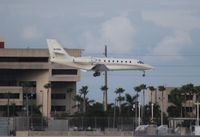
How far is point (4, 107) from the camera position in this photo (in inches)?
7367

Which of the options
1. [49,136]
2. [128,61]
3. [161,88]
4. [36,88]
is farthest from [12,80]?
[49,136]

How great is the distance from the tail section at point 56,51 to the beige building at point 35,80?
55708 mm

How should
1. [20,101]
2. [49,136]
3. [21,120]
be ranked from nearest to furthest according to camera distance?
[49,136], [21,120], [20,101]

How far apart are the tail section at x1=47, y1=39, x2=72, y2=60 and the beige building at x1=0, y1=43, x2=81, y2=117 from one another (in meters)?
55.7

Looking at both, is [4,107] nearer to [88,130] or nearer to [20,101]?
[20,101]

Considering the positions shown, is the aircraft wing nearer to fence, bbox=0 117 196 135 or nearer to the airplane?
the airplane

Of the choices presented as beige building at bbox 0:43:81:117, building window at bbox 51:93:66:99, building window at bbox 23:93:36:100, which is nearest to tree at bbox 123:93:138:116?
beige building at bbox 0:43:81:117

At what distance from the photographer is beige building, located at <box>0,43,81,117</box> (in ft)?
615

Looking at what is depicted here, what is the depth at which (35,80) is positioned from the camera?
19462cm

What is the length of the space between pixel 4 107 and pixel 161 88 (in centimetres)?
4029

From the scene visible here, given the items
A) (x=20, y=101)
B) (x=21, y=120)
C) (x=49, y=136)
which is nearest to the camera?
(x=49, y=136)

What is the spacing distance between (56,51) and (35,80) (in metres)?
71.3

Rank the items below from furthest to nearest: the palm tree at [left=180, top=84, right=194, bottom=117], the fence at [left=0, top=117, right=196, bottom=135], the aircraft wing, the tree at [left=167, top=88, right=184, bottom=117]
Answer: the palm tree at [left=180, top=84, right=194, bottom=117]
the tree at [left=167, top=88, right=184, bottom=117]
the aircraft wing
the fence at [left=0, top=117, right=196, bottom=135]

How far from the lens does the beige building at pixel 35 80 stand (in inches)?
7377
